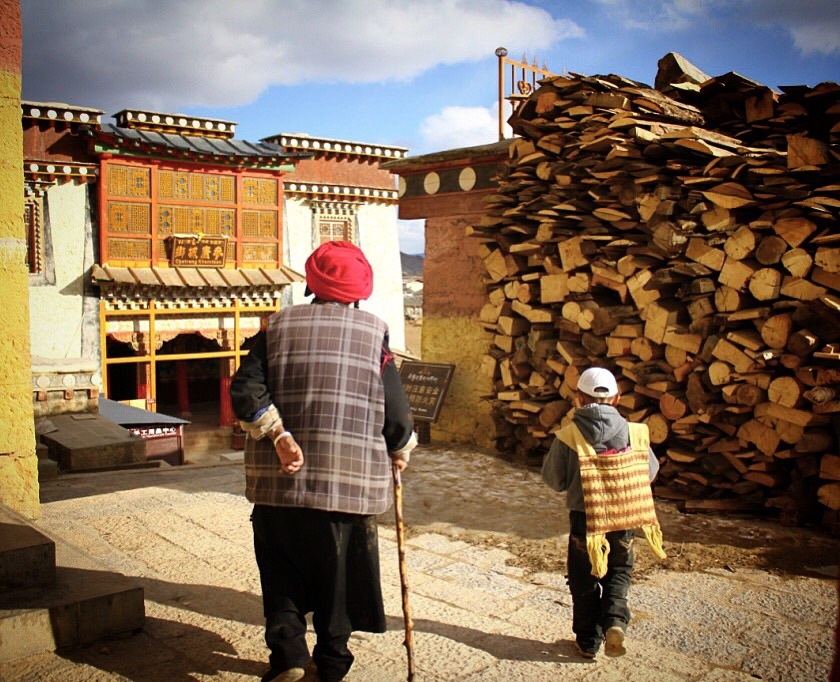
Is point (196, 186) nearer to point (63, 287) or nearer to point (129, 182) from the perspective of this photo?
point (129, 182)

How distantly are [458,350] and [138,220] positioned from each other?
12.5m

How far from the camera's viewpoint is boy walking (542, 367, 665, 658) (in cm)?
310

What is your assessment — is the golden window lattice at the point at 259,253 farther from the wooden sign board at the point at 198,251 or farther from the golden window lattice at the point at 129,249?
the golden window lattice at the point at 129,249

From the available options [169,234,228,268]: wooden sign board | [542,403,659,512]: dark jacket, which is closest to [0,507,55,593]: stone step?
[542,403,659,512]: dark jacket

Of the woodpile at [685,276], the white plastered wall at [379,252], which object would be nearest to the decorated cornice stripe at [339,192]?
the white plastered wall at [379,252]

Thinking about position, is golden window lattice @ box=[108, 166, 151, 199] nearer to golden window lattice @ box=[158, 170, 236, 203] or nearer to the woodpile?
golden window lattice @ box=[158, 170, 236, 203]

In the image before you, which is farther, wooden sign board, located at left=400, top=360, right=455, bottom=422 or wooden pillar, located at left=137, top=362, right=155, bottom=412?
wooden pillar, located at left=137, top=362, right=155, bottom=412

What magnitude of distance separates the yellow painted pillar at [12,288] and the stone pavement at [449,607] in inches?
20.3

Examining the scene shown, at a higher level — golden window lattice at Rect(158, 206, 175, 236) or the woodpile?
golden window lattice at Rect(158, 206, 175, 236)

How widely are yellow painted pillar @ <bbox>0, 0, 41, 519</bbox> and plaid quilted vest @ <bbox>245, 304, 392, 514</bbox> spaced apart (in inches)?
79.3

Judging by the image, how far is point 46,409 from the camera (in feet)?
34.4

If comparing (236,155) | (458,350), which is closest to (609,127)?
(458,350)

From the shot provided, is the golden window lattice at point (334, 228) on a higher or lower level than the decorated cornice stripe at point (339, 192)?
lower

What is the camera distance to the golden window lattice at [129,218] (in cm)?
1744
